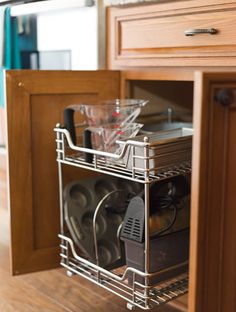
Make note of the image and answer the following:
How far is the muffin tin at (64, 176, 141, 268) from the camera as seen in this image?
1228mm

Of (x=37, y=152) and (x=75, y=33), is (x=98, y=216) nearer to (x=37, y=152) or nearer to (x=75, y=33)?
(x=37, y=152)

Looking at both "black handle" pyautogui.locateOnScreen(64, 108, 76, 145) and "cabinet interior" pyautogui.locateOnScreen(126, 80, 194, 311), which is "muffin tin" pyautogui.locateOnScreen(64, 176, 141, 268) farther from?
"cabinet interior" pyautogui.locateOnScreen(126, 80, 194, 311)

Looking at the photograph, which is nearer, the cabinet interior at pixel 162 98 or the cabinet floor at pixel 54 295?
the cabinet floor at pixel 54 295

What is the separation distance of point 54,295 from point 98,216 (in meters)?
0.23

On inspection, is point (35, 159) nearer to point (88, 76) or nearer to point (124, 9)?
point (88, 76)

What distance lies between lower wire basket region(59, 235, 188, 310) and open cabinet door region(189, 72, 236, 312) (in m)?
0.17

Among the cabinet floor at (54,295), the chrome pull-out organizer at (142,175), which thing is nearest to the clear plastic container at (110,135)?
the chrome pull-out organizer at (142,175)

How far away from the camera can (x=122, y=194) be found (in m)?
1.31

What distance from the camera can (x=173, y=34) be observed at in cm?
121

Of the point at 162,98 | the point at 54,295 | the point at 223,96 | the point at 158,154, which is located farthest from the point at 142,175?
the point at 162,98

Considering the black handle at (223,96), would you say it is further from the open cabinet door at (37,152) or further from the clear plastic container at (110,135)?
the open cabinet door at (37,152)

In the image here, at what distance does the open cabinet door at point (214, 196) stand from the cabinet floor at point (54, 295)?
346 millimetres

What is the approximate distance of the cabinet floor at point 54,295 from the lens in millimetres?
1203

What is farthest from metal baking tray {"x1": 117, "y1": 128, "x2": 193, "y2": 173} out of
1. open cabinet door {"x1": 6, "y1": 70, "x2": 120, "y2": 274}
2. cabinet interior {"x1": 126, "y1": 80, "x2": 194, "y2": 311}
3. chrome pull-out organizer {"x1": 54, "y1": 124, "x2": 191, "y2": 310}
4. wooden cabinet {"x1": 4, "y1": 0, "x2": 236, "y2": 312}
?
cabinet interior {"x1": 126, "y1": 80, "x2": 194, "y2": 311}
